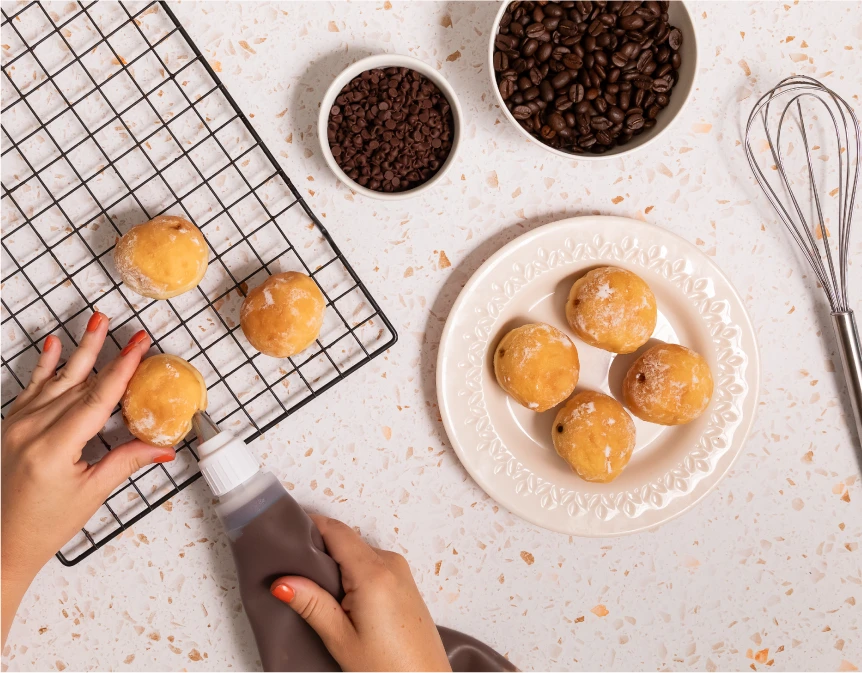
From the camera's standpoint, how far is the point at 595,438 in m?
1.03

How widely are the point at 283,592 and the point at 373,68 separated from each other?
2.92ft

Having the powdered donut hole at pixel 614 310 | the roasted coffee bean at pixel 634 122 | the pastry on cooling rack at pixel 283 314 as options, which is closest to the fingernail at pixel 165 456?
the pastry on cooling rack at pixel 283 314

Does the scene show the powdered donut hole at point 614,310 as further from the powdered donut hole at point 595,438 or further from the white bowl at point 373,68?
the white bowl at point 373,68

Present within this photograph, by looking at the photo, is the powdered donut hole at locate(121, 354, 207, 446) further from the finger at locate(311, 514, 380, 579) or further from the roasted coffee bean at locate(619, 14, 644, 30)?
the roasted coffee bean at locate(619, 14, 644, 30)

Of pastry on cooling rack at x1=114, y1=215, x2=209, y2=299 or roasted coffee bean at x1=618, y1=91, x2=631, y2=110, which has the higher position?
pastry on cooling rack at x1=114, y1=215, x2=209, y2=299

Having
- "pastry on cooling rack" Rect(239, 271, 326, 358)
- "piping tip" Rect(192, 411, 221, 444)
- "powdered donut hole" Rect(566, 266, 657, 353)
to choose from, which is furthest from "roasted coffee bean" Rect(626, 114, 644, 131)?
"piping tip" Rect(192, 411, 221, 444)

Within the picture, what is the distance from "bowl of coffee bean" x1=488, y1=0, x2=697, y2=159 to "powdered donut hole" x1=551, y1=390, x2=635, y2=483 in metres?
0.43

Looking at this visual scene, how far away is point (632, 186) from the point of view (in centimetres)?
115

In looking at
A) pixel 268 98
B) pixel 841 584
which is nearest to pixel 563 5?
pixel 268 98

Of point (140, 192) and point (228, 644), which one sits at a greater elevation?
point (140, 192)

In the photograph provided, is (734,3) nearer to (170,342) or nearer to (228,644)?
(170,342)

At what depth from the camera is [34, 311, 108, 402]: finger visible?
3.38ft

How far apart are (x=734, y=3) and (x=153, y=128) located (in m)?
1.10

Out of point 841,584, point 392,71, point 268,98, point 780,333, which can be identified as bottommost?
point 841,584
